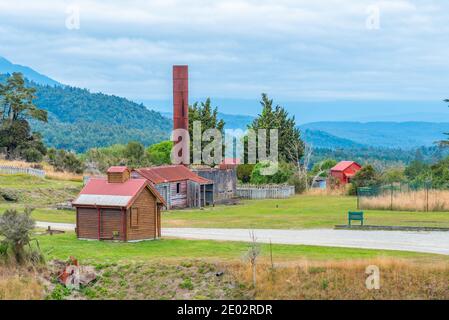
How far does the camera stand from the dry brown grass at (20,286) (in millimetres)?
28922

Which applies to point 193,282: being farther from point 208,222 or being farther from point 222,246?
point 208,222

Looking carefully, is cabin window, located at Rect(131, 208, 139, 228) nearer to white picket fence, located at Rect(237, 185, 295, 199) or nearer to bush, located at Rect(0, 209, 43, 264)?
bush, located at Rect(0, 209, 43, 264)

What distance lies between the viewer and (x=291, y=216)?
52.1 metres

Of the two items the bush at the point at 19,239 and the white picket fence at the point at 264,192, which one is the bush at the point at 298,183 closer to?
the white picket fence at the point at 264,192

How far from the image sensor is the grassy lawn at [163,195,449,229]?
152 ft

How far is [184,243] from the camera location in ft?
124

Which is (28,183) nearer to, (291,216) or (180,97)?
(180,97)

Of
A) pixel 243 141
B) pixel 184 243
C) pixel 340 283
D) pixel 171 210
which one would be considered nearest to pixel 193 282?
pixel 340 283

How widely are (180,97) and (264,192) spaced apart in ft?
38.1

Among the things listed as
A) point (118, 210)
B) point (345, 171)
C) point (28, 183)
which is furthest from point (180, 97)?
point (118, 210)

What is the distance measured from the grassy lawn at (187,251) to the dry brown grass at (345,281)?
5.80ft

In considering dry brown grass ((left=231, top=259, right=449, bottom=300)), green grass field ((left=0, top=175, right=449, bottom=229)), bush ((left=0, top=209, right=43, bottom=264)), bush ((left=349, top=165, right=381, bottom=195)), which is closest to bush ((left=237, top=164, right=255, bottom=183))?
bush ((left=349, top=165, right=381, bottom=195))
